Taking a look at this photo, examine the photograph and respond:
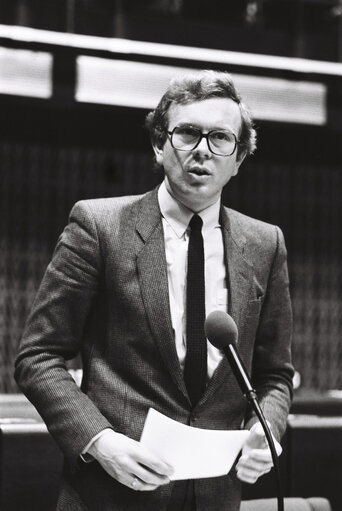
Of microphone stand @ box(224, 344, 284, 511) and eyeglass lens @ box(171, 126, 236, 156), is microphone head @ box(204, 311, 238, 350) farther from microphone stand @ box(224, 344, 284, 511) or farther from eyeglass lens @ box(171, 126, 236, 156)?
eyeglass lens @ box(171, 126, 236, 156)

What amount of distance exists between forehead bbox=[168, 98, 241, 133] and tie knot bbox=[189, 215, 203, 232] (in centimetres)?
20

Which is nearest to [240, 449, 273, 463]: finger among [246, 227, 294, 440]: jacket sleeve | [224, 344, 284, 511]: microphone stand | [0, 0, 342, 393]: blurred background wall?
[224, 344, 284, 511]: microphone stand

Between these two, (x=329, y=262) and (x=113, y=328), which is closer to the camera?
(x=113, y=328)

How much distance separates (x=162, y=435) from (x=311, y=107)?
3891mm

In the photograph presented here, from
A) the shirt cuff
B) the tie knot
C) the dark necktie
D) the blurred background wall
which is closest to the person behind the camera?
the shirt cuff

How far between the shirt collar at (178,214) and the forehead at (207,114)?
162mm

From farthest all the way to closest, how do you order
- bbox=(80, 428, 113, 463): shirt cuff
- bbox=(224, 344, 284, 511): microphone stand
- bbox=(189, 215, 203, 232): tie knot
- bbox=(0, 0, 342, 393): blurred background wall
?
1. bbox=(0, 0, 342, 393): blurred background wall
2. bbox=(189, 215, 203, 232): tie knot
3. bbox=(80, 428, 113, 463): shirt cuff
4. bbox=(224, 344, 284, 511): microphone stand

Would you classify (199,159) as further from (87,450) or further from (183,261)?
(87,450)

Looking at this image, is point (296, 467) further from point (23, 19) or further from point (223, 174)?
point (23, 19)

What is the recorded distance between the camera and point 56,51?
4250 mm

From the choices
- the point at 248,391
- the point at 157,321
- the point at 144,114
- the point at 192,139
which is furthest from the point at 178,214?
the point at 144,114

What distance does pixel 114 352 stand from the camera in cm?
162

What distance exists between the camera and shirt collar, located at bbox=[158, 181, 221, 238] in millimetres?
1765

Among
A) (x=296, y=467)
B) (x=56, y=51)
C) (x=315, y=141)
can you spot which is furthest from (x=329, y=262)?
(x=296, y=467)
